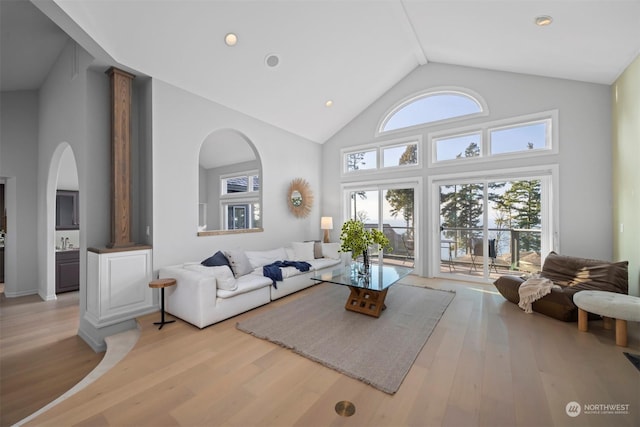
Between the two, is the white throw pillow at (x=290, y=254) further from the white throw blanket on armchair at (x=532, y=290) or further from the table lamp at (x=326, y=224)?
the white throw blanket on armchair at (x=532, y=290)

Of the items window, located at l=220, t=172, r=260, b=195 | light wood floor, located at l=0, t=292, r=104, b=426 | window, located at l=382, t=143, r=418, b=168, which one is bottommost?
light wood floor, located at l=0, t=292, r=104, b=426

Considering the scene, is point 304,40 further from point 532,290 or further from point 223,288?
point 532,290

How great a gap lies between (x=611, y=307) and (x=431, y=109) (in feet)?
Result: 13.3

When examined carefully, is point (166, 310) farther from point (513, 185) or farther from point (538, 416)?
point (513, 185)

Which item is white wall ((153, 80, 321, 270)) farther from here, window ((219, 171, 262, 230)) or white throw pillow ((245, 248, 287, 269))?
window ((219, 171, 262, 230))

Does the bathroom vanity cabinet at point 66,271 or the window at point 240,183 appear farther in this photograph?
the window at point 240,183

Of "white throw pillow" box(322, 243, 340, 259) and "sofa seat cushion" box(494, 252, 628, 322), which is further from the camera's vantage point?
"white throw pillow" box(322, 243, 340, 259)

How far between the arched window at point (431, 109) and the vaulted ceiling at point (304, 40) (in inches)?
22.7

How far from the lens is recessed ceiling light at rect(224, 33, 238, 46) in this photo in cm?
320

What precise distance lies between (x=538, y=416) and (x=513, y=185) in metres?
3.90

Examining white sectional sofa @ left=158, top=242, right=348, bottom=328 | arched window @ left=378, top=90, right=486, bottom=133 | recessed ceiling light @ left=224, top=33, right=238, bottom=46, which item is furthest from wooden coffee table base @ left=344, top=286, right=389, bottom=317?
arched window @ left=378, top=90, right=486, bottom=133

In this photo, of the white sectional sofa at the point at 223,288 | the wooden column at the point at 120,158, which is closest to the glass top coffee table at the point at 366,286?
the white sectional sofa at the point at 223,288

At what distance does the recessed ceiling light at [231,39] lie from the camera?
3.20 metres

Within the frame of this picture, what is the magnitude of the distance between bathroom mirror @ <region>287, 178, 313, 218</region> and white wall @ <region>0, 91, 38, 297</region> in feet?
16.3
